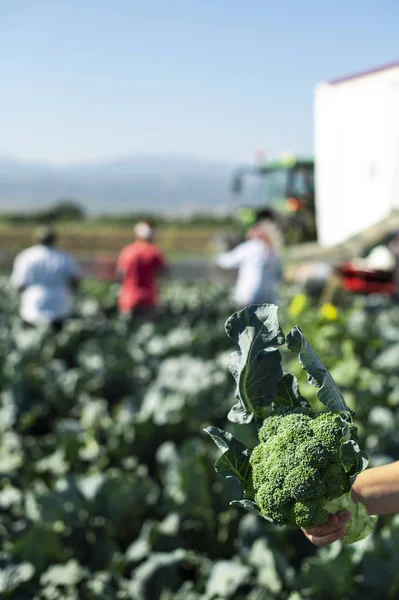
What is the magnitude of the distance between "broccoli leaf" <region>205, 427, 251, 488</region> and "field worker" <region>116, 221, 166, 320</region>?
652 cm

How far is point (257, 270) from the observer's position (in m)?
7.06

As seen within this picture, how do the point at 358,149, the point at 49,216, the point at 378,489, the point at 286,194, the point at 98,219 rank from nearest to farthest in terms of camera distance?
the point at 378,489, the point at 358,149, the point at 286,194, the point at 98,219, the point at 49,216

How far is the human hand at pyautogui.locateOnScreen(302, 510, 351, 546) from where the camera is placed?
1335mm

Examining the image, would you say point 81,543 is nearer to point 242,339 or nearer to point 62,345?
point 242,339

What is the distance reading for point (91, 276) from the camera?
15.9 m

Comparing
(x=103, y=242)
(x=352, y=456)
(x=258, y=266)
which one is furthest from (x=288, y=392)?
(x=103, y=242)

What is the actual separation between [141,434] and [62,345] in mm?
2888

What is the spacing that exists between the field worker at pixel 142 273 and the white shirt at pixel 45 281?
85cm

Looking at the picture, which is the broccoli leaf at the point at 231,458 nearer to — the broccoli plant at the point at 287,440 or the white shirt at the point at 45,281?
the broccoli plant at the point at 287,440

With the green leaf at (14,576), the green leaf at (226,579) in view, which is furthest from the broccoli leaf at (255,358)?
the green leaf at (14,576)

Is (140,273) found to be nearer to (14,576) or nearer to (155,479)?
(155,479)

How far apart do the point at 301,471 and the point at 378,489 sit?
29 centimetres

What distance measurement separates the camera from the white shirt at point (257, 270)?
7.06 m

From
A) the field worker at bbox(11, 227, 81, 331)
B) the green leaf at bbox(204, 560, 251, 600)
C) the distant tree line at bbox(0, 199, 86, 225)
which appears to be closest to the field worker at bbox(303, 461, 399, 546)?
the green leaf at bbox(204, 560, 251, 600)
